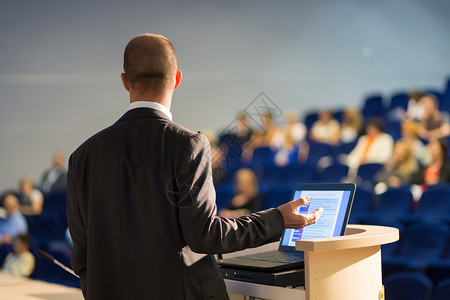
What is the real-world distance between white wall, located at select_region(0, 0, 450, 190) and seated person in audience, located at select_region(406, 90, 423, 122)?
185 centimetres

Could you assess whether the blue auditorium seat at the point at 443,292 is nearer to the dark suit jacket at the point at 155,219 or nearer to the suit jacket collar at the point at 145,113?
the dark suit jacket at the point at 155,219

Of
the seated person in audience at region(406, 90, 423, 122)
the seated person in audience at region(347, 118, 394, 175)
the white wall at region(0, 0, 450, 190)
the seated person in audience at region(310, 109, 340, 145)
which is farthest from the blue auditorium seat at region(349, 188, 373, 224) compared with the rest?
the white wall at region(0, 0, 450, 190)

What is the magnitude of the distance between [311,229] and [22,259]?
146 inches

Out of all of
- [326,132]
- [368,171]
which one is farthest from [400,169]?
[326,132]

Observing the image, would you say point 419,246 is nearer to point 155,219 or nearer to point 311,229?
point 311,229

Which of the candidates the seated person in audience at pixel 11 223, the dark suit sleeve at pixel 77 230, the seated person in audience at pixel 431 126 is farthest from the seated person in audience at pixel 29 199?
the dark suit sleeve at pixel 77 230

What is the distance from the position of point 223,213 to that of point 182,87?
128 inches

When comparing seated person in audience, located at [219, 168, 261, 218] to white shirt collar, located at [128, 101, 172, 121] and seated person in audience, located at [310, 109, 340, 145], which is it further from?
white shirt collar, located at [128, 101, 172, 121]

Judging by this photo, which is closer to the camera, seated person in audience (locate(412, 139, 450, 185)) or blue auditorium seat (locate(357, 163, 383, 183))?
seated person in audience (locate(412, 139, 450, 185))

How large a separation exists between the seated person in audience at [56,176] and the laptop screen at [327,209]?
16.0 feet

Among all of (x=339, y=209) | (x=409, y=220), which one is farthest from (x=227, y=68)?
(x=339, y=209)

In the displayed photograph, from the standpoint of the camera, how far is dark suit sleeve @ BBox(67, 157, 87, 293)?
1.16m

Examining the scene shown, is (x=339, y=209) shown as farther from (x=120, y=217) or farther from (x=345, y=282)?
(x=120, y=217)

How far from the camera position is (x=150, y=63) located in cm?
110
